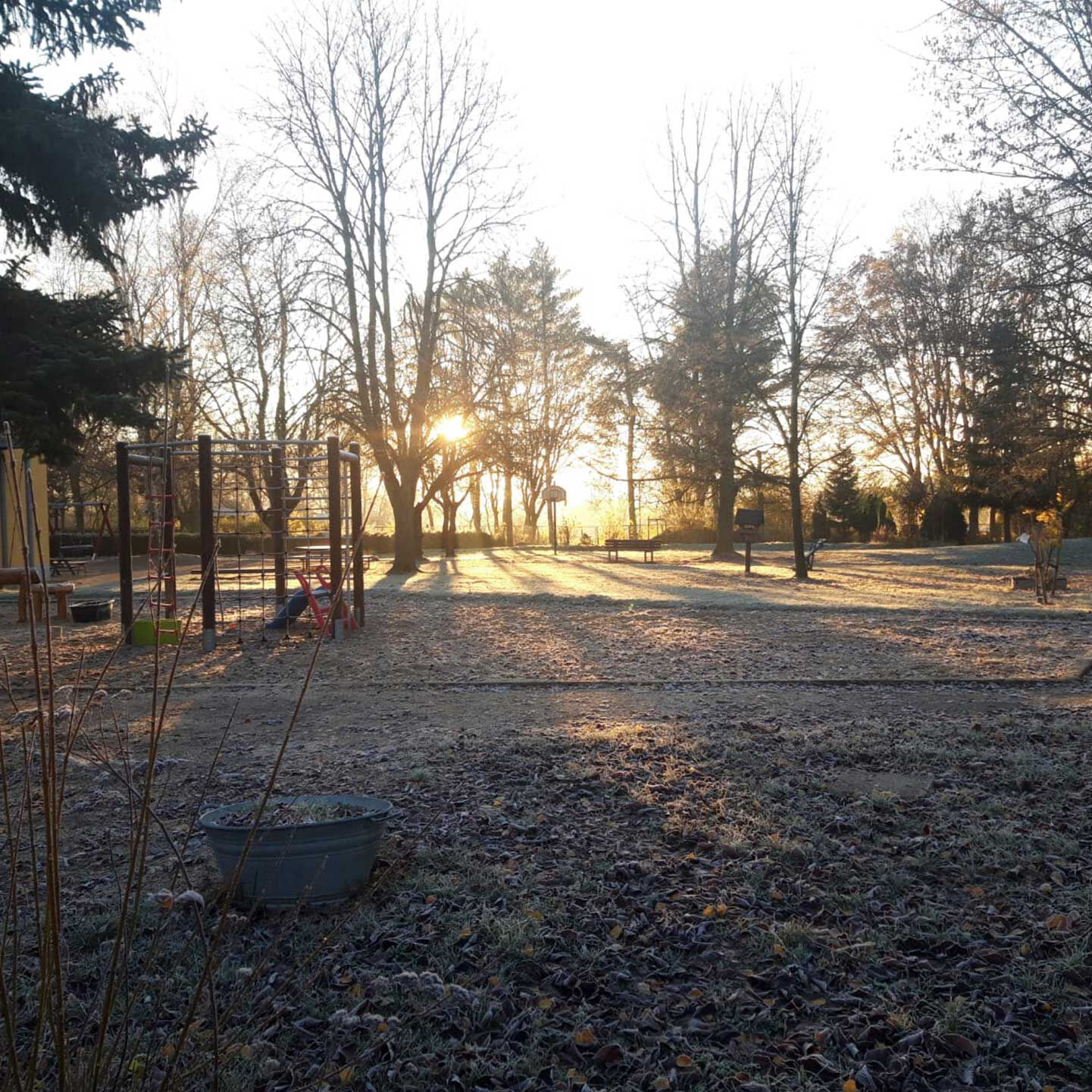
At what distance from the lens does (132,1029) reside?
243cm

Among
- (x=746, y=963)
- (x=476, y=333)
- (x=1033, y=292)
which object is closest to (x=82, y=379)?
(x=746, y=963)

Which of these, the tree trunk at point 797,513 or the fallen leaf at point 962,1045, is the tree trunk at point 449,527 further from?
the fallen leaf at point 962,1045

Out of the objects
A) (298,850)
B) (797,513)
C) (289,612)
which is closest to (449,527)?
(797,513)

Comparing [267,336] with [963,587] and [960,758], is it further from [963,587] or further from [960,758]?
[960,758]

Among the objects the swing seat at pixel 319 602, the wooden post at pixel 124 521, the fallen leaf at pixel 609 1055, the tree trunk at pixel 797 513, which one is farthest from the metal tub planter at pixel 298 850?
the tree trunk at pixel 797 513

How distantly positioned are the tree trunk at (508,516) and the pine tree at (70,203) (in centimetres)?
2830

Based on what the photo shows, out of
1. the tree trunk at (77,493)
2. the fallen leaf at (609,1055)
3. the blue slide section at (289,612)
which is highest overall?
the tree trunk at (77,493)

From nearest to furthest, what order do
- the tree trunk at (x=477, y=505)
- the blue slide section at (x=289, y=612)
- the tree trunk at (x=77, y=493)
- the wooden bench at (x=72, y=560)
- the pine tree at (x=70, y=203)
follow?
the pine tree at (x=70, y=203)
the blue slide section at (x=289, y=612)
the wooden bench at (x=72, y=560)
the tree trunk at (x=77, y=493)
the tree trunk at (x=477, y=505)

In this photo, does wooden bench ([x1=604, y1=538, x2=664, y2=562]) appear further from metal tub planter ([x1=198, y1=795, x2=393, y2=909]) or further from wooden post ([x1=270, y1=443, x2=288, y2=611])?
metal tub planter ([x1=198, y1=795, x2=393, y2=909])

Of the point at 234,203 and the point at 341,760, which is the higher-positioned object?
the point at 234,203

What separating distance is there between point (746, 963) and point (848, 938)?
0.36 meters

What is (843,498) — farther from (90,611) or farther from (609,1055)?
(609,1055)

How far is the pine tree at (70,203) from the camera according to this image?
8328 mm

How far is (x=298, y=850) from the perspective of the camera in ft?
9.85
